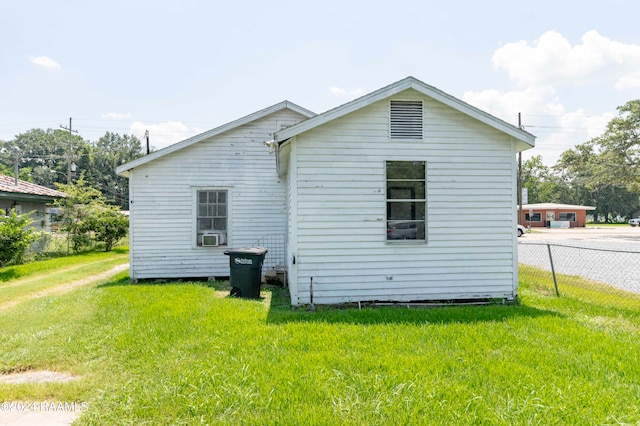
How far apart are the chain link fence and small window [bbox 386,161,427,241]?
8.84 feet

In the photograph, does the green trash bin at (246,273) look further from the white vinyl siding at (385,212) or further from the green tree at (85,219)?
the green tree at (85,219)

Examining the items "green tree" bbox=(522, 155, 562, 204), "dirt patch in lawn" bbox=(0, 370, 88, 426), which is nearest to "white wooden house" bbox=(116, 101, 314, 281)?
"dirt patch in lawn" bbox=(0, 370, 88, 426)

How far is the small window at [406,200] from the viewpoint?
6.82 metres

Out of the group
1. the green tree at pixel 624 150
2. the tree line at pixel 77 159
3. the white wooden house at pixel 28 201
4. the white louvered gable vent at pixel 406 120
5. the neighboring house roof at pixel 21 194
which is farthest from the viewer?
the tree line at pixel 77 159

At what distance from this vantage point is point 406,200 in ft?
22.5

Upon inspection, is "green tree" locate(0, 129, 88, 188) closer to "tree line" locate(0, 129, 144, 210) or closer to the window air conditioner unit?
"tree line" locate(0, 129, 144, 210)

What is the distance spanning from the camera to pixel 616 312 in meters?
5.88

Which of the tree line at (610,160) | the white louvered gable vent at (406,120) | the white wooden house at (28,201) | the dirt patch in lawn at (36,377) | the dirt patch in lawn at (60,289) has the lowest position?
the dirt patch in lawn at (60,289)

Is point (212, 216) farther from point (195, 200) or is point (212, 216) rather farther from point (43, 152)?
point (43, 152)

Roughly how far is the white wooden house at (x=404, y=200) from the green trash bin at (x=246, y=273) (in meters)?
1.00

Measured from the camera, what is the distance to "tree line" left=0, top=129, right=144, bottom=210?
49.1 metres

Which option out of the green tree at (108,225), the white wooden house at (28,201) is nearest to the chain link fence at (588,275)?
the white wooden house at (28,201)

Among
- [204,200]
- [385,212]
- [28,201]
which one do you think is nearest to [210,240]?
[204,200]

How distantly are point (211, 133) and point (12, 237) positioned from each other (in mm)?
7639
